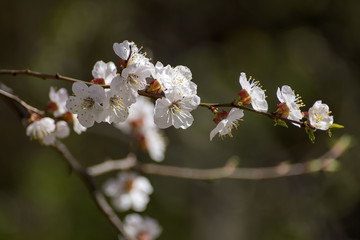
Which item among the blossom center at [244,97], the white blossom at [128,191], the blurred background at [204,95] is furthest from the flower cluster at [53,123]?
the blurred background at [204,95]

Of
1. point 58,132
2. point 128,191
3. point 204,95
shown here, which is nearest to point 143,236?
point 128,191

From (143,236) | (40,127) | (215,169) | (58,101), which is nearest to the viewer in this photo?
(40,127)

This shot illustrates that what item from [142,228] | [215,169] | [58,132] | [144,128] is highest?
[144,128]

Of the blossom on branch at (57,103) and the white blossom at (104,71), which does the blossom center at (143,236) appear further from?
the white blossom at (104,71)

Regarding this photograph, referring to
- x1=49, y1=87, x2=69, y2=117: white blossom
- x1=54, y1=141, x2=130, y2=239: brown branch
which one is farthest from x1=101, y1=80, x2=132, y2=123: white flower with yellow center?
x1=54, y1=141, x2=130, y2=239: brown branch

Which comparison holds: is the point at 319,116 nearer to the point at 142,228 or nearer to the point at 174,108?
the point at 174,108

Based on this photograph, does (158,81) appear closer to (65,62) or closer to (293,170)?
(293,170)

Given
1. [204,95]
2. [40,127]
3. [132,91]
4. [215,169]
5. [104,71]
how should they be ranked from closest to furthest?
[132,91] → [104,71] → [40,127] → [215,169] → [204,95]
